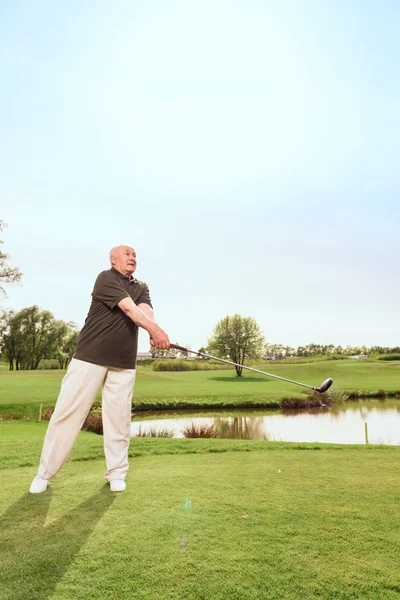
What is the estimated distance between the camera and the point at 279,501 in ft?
12.7

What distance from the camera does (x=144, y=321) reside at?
462 centimetres

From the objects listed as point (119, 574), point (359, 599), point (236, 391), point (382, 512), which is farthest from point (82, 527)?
point (236, 391)

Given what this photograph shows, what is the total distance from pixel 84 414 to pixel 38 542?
1553mm

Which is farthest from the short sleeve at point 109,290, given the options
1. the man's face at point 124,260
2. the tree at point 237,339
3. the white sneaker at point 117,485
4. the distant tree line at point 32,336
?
the distant tree line at point 32,336

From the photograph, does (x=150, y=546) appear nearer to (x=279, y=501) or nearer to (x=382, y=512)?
(x=279, y=501)

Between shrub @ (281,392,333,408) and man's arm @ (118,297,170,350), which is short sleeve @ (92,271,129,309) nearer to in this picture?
man's arm @ (118,297,170,350)

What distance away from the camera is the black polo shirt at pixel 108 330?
4582 mm

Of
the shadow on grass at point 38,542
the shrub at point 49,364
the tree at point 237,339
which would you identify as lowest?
the shadow on grass at point 38,542

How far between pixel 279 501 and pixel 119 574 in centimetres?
169

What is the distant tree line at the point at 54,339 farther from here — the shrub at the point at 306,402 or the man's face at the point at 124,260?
the man's face at the point at 124,260

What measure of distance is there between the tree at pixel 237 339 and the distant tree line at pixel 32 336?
1033 inches

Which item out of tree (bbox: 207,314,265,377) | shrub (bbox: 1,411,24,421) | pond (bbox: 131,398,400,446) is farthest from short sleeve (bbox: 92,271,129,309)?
tree (bbox: 207,314,265,377)

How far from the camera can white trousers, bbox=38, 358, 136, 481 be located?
14.6 feet

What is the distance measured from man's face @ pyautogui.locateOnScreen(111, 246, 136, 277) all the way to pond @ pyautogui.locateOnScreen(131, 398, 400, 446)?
14.6 m
